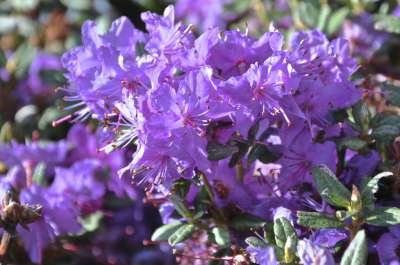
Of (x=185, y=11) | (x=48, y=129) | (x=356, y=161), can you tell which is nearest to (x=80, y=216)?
(x=48, y=129)

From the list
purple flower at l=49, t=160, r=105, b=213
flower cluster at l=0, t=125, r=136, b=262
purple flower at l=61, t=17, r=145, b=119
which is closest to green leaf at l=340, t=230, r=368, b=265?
purple flower at l=61, t=17, r=145, b=119

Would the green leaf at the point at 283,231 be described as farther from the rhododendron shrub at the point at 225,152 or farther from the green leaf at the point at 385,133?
the green leaf at the point at 385,133

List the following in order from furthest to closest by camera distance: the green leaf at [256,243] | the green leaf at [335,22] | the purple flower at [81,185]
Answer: the green leaf at [335,22] → the purple flower at [81,185] → the green leaf at [256,243]

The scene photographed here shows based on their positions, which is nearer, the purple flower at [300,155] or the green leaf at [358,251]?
the green leaf at [358,251]

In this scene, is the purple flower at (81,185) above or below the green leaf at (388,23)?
below

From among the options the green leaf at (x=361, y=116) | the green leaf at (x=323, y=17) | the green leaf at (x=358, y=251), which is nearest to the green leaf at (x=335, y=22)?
the green leaf at (x=323, y=17)

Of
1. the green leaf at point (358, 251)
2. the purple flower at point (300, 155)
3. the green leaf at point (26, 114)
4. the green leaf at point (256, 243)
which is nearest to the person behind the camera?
the green leaf at point (358, 251)

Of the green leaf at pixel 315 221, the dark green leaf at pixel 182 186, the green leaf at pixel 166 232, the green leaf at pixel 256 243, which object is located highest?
the dark green leaf at pixel 182 186

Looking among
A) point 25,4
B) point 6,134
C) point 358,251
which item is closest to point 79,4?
point 25,4
